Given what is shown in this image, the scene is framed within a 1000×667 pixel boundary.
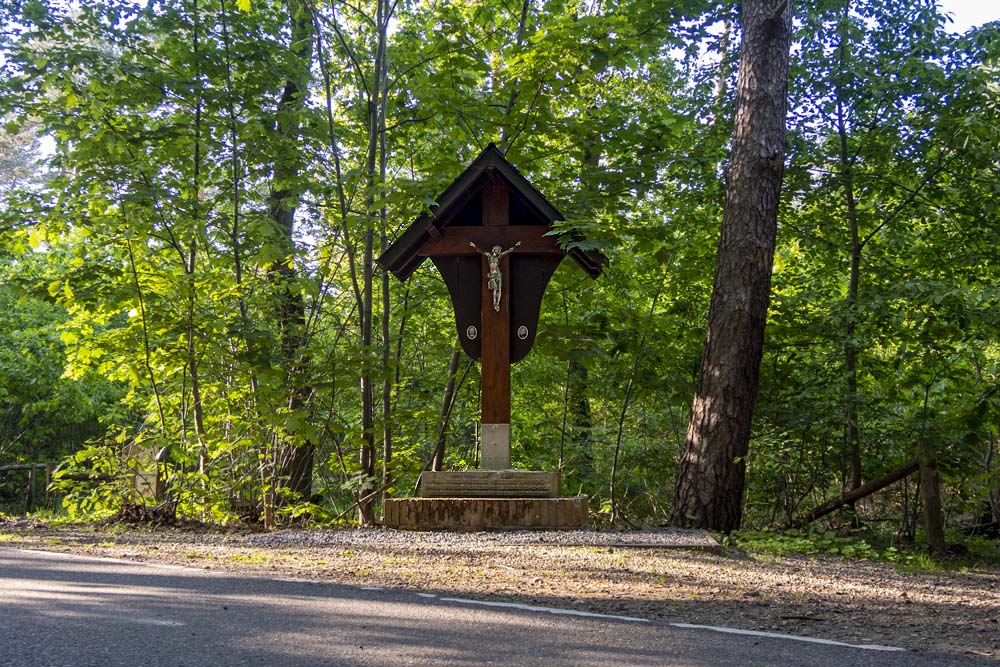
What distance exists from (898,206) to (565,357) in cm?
474

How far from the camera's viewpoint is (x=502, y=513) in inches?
314

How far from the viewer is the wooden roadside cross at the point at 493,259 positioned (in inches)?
336

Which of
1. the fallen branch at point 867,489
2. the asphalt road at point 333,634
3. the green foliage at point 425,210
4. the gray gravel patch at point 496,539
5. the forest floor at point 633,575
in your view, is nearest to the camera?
the asphalt road at point 333,634

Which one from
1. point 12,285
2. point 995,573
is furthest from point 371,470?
point 995,573

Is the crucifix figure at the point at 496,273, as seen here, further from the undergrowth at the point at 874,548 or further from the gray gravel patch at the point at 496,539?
the undergrowth at the point at 874,548

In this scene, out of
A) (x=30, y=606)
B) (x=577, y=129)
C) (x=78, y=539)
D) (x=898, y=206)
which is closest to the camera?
(x=30, y=606)

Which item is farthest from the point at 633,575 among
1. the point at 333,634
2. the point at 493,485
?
the point at 333,634

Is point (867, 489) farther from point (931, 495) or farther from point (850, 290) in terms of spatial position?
point (850, 290)

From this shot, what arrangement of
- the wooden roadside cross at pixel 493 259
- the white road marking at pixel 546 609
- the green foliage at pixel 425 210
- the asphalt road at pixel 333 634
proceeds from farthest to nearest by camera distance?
the green foliage at pixel 425 210 < the wooden roadside cross at pixel 493 259 < the white road marking at pixel 546 609 < the asphalt road at pixel 333 634

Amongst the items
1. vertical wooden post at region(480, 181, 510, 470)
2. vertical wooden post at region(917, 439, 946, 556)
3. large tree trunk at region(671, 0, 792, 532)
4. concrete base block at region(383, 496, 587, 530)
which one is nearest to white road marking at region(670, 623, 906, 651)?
concrete base block at region(383, 496, 587, 530)

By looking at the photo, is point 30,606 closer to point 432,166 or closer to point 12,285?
point 12,285

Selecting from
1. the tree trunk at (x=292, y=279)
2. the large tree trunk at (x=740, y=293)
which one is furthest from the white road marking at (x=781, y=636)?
the tree trunk at (x=292, y=279)

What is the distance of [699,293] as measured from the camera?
39.9 feet

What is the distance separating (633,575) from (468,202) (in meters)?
4.21
